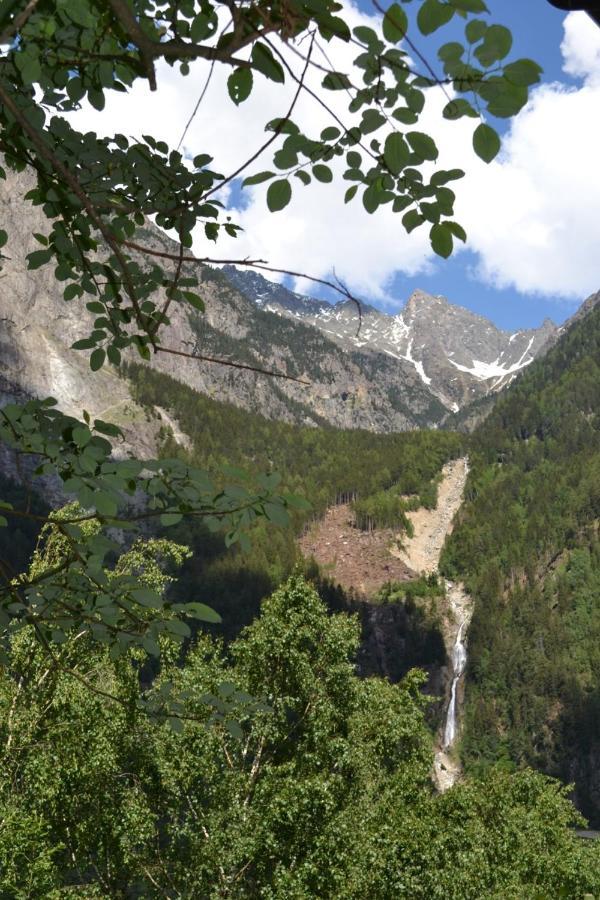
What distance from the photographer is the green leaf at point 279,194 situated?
2066 millimetres

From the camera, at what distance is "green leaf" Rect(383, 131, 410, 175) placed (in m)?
1.93

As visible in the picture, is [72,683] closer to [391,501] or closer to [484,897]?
[484,897]

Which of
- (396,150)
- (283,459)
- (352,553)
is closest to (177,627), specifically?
(396,150)

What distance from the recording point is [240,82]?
2129 millimetres

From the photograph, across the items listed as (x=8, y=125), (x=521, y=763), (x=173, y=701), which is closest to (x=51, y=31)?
(x=8, y=125)

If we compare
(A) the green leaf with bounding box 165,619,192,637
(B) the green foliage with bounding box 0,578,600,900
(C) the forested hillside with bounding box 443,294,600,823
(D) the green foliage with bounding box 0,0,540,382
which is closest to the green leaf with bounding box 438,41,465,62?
(D) the green foliage with bounding box 0,0,540,382

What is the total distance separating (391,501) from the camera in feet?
513

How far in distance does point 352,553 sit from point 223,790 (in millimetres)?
128848

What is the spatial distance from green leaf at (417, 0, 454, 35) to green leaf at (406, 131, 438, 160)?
0.99ft

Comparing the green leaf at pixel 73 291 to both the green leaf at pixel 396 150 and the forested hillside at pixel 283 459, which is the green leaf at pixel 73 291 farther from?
the forested hillside at pixel 283 459

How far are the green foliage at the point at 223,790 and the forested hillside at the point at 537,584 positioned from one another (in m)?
86.4

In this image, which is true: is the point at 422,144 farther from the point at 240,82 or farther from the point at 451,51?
the point at 240,82

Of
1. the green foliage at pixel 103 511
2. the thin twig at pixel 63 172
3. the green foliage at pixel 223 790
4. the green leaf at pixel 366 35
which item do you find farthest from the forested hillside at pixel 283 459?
the green leaf at pixel 366 35

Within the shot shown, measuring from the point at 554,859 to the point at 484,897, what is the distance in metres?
8.18
